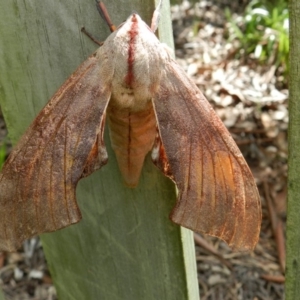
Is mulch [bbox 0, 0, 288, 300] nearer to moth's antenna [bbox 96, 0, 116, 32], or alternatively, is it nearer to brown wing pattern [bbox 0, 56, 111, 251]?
brown wing pattern [bbox 0, 56, 111, 251]

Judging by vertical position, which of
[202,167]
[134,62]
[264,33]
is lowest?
[202,167]

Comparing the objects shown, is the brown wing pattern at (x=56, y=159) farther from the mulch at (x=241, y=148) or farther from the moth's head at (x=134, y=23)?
the mulch at (x=241, y=148)

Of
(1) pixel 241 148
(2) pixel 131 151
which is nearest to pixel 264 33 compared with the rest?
(1) pixel 241 148

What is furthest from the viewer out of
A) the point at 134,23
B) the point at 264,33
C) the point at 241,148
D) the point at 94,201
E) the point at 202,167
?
the point at 264,33

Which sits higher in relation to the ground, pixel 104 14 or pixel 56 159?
pixel 104 14

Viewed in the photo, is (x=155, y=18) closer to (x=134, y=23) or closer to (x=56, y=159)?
(x=134, y=23)

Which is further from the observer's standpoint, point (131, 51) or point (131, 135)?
point (131, 135)

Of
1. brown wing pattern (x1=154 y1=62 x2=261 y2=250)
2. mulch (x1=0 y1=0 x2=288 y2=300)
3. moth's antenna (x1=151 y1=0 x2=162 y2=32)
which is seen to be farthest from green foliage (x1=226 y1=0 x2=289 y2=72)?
moth's antenna (x1=151 y1=0 x2=162 y2=32)
